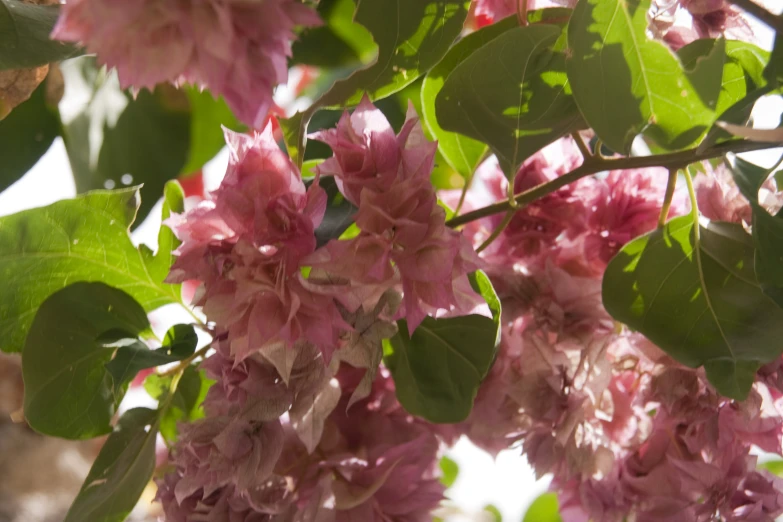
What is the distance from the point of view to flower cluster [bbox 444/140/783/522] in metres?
0.46

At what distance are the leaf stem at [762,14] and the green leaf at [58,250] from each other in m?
0.34

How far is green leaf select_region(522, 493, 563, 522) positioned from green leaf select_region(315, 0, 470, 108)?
0.51 metres

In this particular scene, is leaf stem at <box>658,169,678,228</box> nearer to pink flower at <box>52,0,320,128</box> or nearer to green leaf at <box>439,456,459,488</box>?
pink flower at <box>52,0,320,128</box>

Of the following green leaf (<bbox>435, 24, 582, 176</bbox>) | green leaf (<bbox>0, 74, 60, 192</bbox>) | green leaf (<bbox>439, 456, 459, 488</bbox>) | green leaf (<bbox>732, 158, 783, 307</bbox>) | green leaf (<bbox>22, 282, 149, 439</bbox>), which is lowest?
green leaf (<bbox>439, 456, 459, 488</bbox>)

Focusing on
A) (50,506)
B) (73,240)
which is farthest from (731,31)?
(50,506)

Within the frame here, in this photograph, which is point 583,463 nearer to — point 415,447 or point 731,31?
point 415,447

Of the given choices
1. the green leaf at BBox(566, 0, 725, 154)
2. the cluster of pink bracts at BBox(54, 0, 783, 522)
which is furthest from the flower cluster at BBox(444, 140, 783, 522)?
Result: the green leaf at BBox(566, 0, 725, 154)

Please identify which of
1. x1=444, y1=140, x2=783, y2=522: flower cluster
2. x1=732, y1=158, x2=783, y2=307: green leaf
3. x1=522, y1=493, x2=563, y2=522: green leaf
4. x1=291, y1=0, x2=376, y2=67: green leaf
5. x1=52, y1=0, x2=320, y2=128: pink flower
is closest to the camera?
x1=52, y1=0, x2=320, y2=128: pink flower

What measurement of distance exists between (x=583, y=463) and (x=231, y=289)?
0.25m

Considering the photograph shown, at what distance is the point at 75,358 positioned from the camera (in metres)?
0.46

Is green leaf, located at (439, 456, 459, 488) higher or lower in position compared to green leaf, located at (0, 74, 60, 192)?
lower

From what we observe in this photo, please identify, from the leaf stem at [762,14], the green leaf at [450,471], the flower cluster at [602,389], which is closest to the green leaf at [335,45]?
the flower cluster at [602,389]

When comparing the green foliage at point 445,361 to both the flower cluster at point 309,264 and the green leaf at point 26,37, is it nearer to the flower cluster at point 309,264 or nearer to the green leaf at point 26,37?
the flower cluster at point 309,264

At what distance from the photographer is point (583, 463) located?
46cm
